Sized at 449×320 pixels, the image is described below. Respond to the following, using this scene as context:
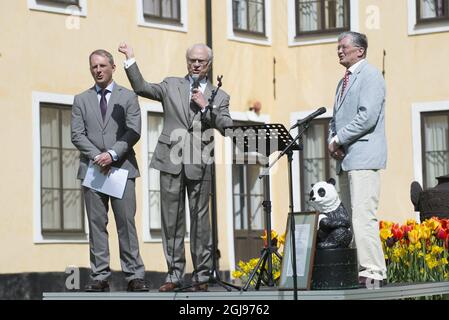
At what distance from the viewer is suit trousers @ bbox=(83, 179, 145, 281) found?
12484mm

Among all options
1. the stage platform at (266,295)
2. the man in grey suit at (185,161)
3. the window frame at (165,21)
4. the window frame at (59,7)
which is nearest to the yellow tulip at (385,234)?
the stage platform at (266,295)

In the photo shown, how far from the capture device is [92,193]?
1253 cm

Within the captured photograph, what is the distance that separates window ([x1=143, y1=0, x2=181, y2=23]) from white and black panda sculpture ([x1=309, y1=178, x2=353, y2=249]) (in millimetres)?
10553

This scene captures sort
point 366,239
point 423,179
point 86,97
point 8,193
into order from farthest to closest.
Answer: point 423,179, point 8,193, point 86,97, point 366,239

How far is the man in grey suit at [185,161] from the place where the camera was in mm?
12078

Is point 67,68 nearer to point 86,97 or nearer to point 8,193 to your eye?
point 8,193

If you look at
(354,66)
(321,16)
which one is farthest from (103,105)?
(321,16)

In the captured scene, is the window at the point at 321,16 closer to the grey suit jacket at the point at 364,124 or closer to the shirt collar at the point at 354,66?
the shirt collar at the point at 354,66

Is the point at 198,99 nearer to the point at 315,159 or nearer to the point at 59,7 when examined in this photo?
the point at 59,7

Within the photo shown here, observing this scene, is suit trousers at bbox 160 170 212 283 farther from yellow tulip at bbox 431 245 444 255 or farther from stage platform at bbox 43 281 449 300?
yellow tulip at bbox 431 245 444 255

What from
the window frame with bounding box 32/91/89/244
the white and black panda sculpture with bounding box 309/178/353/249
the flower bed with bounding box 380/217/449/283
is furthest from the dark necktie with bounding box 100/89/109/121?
the window frame with bounding box 32/91/89/244
